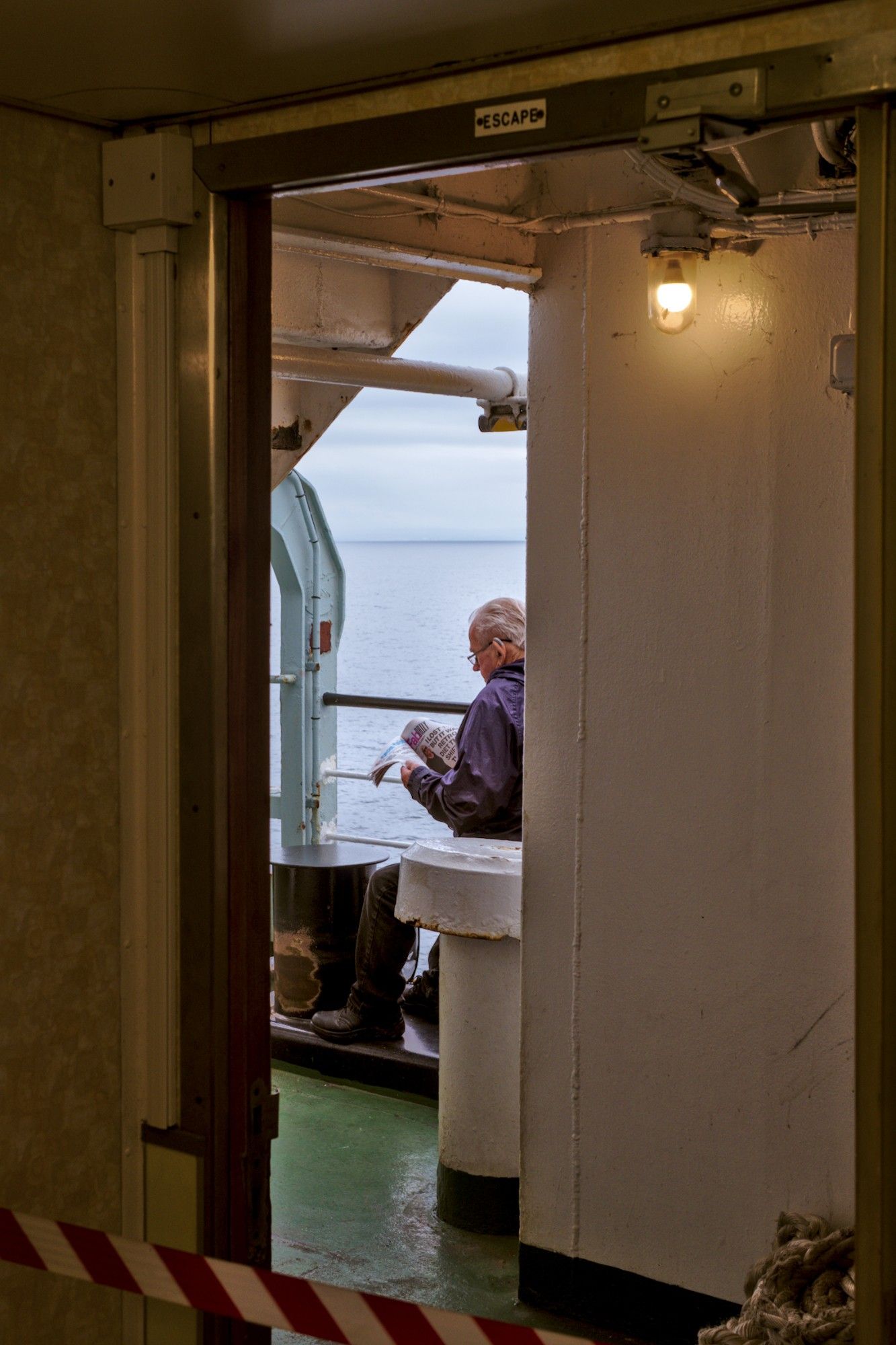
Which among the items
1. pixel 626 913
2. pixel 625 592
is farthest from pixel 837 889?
pixel 625 592

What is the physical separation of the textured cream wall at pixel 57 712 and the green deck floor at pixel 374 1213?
1.48m

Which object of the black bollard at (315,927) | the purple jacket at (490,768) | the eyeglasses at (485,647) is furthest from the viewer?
the black bollard at (315,927)

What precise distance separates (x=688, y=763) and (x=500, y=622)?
5.55 feet

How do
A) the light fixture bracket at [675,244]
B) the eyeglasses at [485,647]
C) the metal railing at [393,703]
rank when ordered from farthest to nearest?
1. the metal railing at [393,703]
2. the eyeglasses at [485,647]
3. the light fixture bracket at [675,244]

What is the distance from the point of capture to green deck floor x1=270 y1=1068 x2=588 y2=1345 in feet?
12.1

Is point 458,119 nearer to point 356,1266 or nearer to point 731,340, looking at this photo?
point 731,340

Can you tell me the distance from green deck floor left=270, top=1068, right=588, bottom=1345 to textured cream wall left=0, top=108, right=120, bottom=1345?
1.48 m

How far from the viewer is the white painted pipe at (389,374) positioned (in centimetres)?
438

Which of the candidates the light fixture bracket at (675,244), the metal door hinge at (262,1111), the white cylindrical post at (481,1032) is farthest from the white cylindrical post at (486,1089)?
the light fixture bracket at (675,244)

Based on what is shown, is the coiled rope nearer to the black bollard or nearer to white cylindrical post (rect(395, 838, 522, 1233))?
white cylindrical post (rect(395, 838, 522, 1233))

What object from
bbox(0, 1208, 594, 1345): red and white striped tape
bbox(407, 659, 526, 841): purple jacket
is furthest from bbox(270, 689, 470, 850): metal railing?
bbox(0, 1208, 594, 1345): red and white striped tape

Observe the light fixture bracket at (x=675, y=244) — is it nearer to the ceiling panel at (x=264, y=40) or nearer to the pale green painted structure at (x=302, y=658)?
the ceiling panel at (x=264, y=40)

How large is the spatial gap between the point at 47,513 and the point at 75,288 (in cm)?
36

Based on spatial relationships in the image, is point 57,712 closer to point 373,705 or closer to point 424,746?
point 424,746
